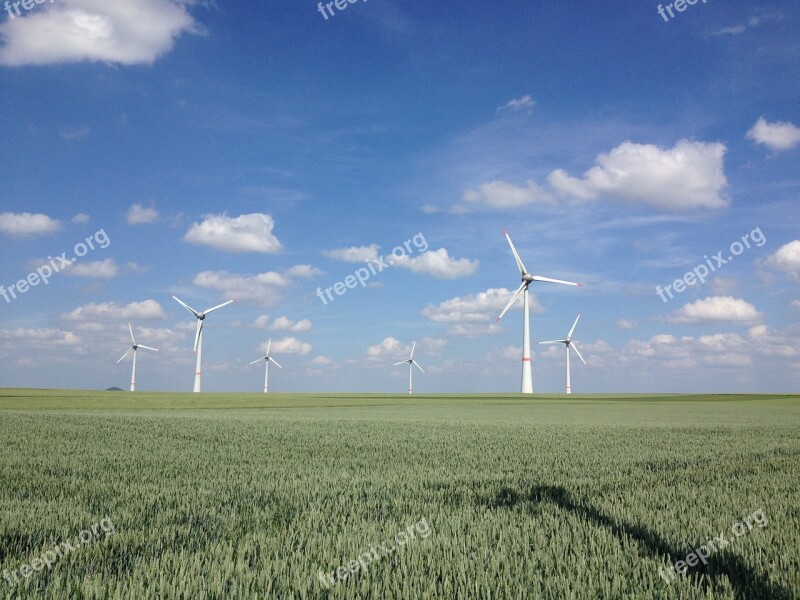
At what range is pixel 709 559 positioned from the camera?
7336 mm

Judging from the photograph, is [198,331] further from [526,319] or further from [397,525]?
[397,525]

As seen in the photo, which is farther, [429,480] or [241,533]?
[429,480]

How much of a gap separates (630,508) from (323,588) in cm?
602

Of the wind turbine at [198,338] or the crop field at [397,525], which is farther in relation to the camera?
the wind turbine at [198,338]

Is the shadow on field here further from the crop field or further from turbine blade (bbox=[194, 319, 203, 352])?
turbine blade (bbox=[194, 319, 203, 352])

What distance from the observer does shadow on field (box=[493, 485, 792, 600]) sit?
245 inches

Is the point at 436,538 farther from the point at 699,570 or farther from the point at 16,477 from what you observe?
the point at 16,477

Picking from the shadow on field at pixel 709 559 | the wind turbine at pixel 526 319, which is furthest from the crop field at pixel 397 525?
the wind turbine at pixel 526 319

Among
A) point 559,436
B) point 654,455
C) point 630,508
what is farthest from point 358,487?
point 559,436

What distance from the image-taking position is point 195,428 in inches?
1167

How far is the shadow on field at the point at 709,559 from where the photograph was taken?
6.23m

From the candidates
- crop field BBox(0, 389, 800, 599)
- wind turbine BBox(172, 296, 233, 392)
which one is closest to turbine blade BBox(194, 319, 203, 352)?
wind turbine BBox(172, 296, 233, 392)

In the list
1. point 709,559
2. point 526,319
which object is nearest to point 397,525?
point 709,559

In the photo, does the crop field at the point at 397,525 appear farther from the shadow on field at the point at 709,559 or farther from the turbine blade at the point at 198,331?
the turbine blade at the point at 198,331
